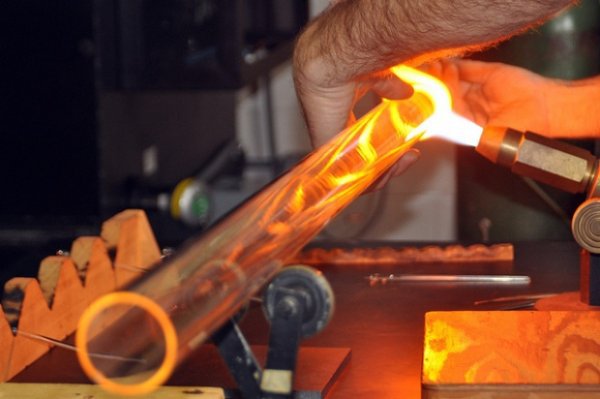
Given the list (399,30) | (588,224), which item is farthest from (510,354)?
(399,30)

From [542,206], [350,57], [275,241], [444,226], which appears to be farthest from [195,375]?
[444,226]

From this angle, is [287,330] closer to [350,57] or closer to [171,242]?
[350,57]

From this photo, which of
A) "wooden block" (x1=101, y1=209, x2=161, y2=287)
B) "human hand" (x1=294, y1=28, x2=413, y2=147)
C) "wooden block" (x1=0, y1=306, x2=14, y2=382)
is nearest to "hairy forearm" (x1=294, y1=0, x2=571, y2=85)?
"human hand" (x1=294, y1=28, x2=413, y2=147)

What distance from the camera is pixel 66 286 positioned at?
1.24 m

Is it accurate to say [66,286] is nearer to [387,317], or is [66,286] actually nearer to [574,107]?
[387,317]

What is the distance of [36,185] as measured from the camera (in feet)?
6.70

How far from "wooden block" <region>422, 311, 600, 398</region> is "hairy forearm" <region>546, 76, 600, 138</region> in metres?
0.44

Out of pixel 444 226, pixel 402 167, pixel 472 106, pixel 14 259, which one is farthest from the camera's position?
pixel 444 226

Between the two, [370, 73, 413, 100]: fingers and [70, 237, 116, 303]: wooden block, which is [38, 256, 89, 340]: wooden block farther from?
[370, 73, 413, 100]: fingers

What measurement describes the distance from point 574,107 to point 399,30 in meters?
0.41

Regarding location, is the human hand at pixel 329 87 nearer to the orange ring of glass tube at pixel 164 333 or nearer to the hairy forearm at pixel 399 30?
the hairy forearm at pixel 399 30

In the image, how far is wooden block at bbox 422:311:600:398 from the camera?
3.17ft

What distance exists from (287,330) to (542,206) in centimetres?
126

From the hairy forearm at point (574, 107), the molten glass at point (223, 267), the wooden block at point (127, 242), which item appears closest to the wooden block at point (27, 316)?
the wooden block at point (127, 242)
